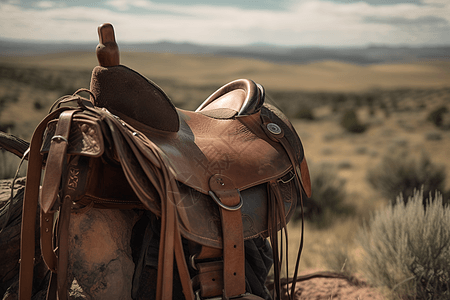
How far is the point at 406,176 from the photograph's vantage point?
5.55 m

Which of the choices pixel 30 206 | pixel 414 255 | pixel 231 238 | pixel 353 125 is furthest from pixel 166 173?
pixel 353 125

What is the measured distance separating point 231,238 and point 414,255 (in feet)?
6.46

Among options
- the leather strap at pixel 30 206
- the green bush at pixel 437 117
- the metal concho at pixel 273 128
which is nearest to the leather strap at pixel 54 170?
the leather strap at pixel 30 206

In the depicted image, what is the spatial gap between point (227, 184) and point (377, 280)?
6.49 feet

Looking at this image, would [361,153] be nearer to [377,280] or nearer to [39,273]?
[377,280]

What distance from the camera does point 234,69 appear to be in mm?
81062

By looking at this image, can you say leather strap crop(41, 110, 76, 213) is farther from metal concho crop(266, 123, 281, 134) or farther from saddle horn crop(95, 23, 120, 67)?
metal concho crop(266, 123, 281, 134)

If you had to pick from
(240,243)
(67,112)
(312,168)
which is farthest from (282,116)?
(312,168)

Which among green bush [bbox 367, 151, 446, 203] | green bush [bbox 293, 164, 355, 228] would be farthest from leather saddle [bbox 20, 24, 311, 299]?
green bush [bbox 367, 151, 446, 203]

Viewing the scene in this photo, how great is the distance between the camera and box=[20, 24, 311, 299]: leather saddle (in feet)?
3.72

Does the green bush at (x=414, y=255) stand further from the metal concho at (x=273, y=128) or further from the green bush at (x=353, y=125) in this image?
the green bush at (x=353, y=125)

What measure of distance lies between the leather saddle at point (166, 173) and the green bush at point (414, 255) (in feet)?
4.89

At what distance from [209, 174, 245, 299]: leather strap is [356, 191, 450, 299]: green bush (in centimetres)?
158

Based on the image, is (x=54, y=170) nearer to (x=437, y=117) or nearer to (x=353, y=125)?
(x=353, y=125)
